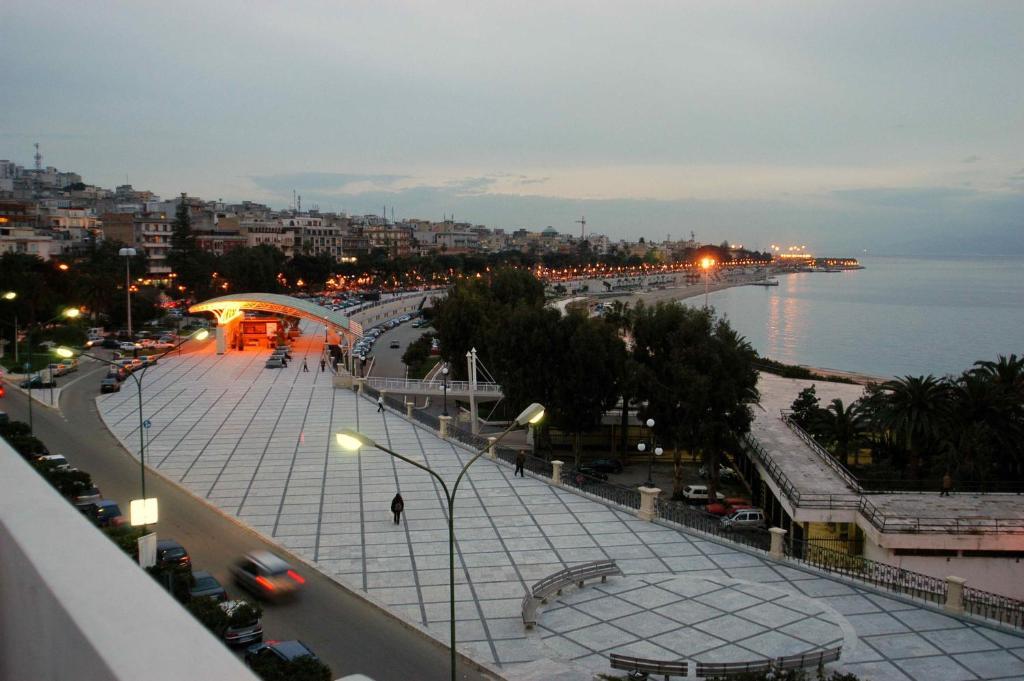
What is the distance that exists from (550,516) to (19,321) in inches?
1485

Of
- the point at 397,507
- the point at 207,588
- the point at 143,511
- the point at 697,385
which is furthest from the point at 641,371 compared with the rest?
the point at 143,511

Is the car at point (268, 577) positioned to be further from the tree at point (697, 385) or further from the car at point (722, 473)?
the car at point (722, 473)

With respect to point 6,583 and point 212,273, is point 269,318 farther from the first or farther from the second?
point 6,583

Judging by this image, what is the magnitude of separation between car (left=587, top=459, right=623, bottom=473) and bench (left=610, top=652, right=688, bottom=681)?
15.9 meters

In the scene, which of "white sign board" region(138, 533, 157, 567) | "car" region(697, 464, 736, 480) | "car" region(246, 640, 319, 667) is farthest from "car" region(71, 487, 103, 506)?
"car" region(697, 464, 736, 480)

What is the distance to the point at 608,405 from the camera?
27.5m

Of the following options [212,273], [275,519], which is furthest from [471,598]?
[212,273]

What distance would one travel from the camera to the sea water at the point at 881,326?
69812mm

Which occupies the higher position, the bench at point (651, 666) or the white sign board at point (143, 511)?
the white sign board at point (143, 511)

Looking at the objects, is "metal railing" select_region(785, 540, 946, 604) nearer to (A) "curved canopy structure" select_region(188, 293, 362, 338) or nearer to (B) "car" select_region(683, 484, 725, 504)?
(B) "car" select_region(683, 484, 725, 504)

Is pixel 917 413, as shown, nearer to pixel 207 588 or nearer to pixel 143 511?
pixel 207 588

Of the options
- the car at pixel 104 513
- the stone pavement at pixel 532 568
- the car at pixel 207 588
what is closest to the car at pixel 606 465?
the stone pavement at pixel 532 568

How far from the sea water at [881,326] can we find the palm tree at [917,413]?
41.4m

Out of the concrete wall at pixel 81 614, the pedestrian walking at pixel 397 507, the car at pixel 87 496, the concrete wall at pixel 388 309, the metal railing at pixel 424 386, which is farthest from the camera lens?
the concrete wall at pixel 388 309
